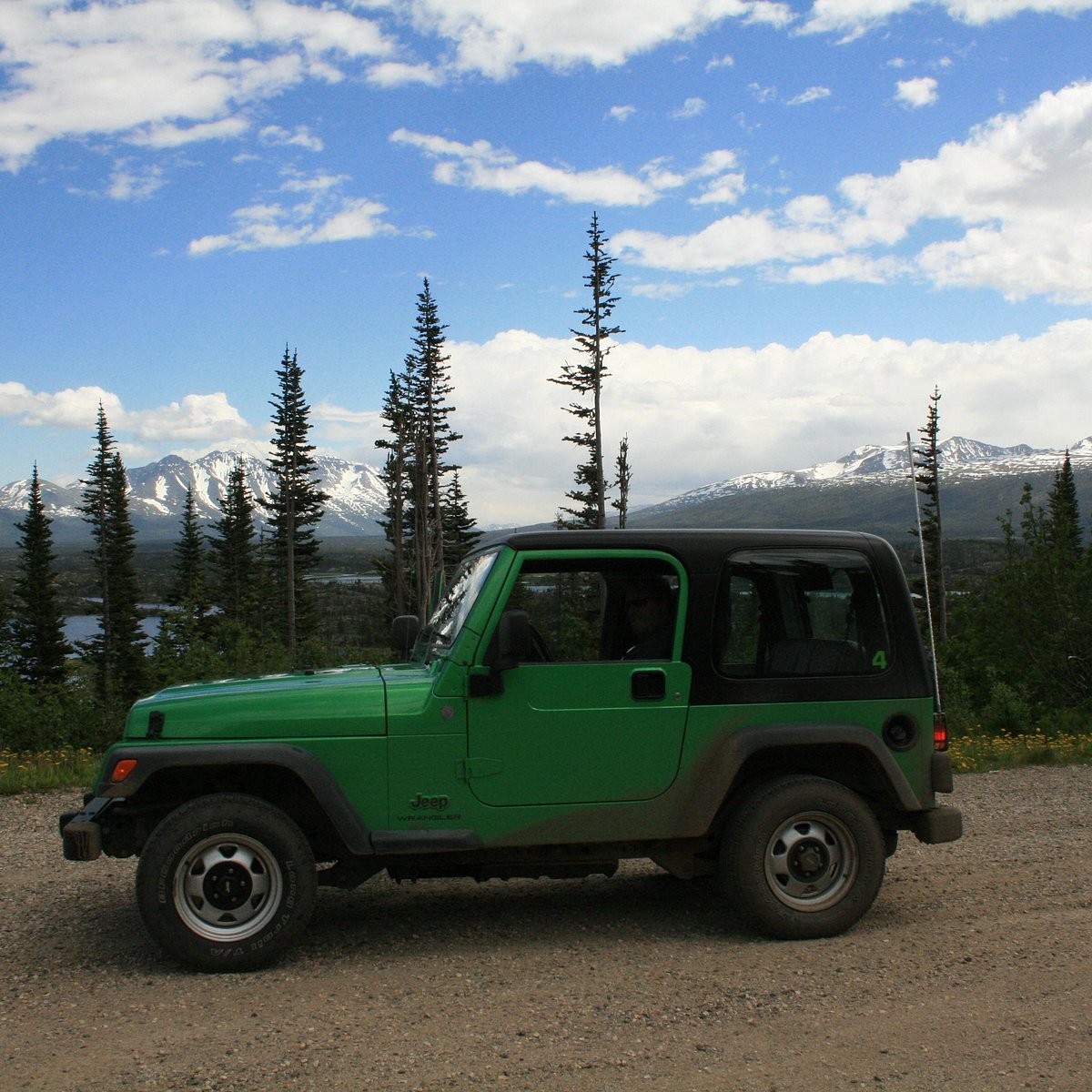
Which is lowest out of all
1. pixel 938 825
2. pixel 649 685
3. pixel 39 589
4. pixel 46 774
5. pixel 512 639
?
pixel 46 774

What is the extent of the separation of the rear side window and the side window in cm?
30

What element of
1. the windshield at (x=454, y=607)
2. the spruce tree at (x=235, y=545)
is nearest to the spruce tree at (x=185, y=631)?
the windshield at (x=454, y=607)

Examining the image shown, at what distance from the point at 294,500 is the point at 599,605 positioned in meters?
56.5

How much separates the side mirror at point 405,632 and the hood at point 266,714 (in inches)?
46.4

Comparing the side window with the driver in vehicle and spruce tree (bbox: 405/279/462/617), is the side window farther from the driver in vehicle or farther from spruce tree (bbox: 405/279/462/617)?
spruce tree (bbox: 405/279/462/617)

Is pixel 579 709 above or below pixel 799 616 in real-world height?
below

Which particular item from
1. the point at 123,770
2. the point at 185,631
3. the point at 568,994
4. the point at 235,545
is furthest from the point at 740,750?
the point at 235,545

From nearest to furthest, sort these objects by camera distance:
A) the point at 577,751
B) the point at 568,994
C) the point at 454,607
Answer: the point at 568,994
the point at 577,751
the point at 454,607

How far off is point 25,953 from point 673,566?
3.84 meters

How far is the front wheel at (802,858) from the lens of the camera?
5.37m

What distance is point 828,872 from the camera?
550cm

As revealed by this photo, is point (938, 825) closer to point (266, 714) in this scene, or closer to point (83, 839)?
point (266, 714)

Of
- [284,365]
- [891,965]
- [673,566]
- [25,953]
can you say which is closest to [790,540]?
[673,566]

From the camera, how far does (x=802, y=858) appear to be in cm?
547
